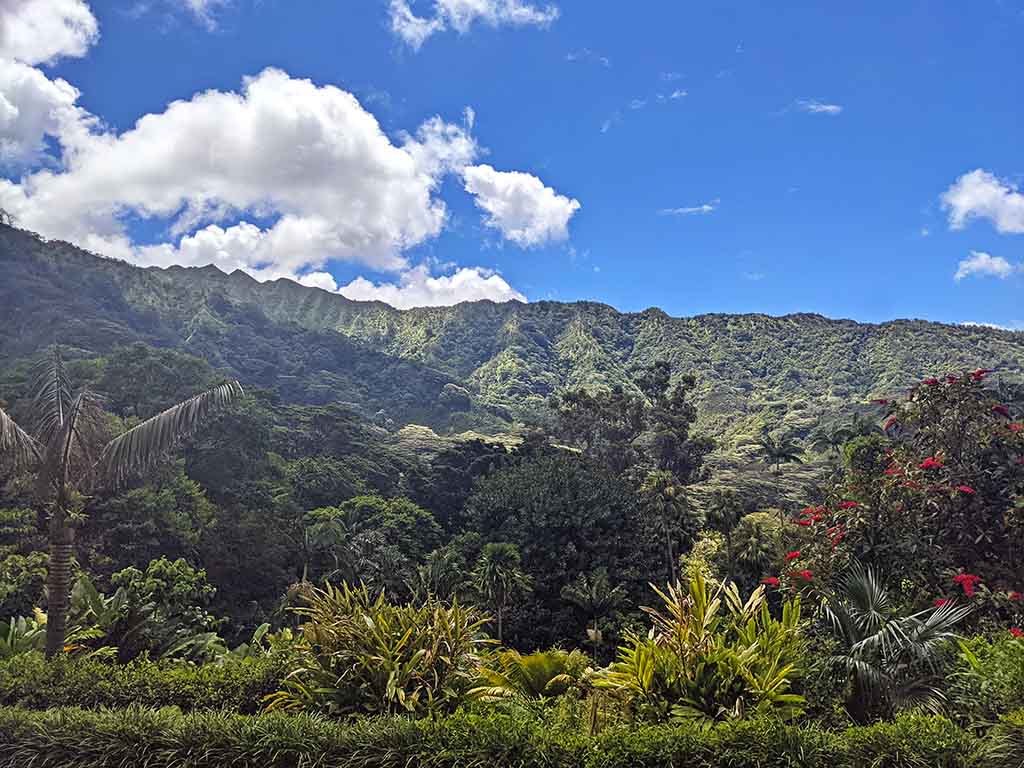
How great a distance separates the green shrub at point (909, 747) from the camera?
4.74 metres

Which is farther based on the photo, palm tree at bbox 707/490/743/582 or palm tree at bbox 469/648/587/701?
palm tree at bbox 707/490/743/582

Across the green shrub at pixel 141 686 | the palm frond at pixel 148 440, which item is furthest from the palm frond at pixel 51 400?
the green shrub at pixel 141 686

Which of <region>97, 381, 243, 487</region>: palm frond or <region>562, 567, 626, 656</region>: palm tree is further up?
<region>97, 381, 243, 487</region>: palm frond

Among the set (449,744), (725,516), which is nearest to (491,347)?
(725,516)

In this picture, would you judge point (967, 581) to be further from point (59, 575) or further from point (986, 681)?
point (59, 575)

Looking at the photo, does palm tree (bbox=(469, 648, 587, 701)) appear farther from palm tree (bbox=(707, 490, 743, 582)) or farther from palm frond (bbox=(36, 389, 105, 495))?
palm tree (bbox=(707, 490, 743, 582))

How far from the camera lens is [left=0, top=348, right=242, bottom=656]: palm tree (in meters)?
9.22

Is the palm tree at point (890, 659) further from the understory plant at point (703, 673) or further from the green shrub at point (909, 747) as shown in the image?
the green shrub at point (909, 747)

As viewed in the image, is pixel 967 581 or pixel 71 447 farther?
pixel 967 581

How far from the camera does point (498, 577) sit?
31.6 m

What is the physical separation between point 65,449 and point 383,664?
639cm

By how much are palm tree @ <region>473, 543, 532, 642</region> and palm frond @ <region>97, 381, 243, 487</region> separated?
23034 mm

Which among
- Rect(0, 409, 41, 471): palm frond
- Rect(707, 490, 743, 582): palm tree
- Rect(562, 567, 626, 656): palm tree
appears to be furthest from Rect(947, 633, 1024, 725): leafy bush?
Rect(707, 490, 743, 582): palm tree

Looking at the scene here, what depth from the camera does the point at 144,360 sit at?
4353 centimetres
